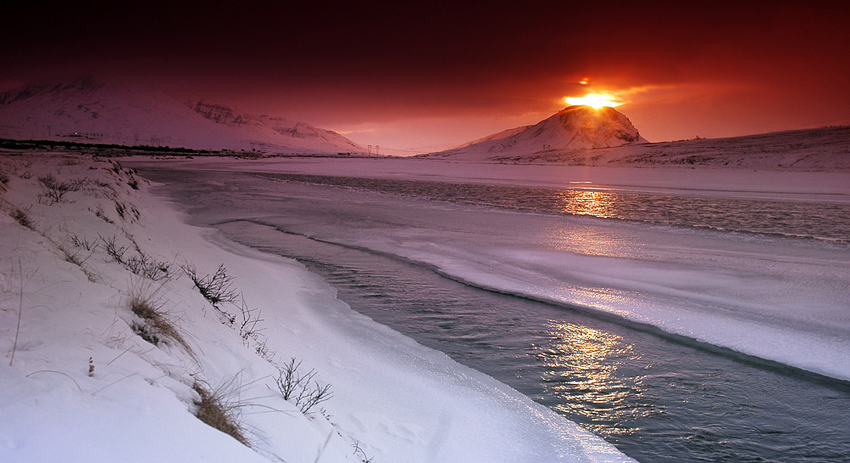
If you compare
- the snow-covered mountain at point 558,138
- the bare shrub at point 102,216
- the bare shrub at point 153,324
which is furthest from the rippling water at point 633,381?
the snow-covered mountain at point 558,138

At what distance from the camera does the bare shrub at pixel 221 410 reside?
2244 mm

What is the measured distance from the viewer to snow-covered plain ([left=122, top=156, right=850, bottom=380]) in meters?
5.37

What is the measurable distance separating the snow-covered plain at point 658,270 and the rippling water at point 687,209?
1440 millimetres

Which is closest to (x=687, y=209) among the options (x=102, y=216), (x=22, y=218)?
(x=102, y=216)

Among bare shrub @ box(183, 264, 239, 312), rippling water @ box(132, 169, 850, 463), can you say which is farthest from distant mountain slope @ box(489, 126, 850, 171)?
bare shrub @ box(183, 264, 239, 312)

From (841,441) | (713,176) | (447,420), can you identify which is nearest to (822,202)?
(713,176)

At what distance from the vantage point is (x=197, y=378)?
266 centimetres

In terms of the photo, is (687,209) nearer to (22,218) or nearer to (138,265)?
(138,265)

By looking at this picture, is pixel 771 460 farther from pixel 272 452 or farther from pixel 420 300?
pixel 420 300

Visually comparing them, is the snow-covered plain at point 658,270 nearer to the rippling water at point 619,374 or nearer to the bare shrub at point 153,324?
the rippling water at point 619,374

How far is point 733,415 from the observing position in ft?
12.6

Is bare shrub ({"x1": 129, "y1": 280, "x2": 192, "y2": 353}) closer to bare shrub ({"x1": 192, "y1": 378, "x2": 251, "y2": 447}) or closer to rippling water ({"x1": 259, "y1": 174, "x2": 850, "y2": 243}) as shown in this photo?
bare shrub ({"x1": 192, "y1": 378, "x2": 251, "y2": 447})

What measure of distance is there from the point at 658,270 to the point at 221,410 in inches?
281

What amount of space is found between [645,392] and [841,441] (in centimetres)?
126
